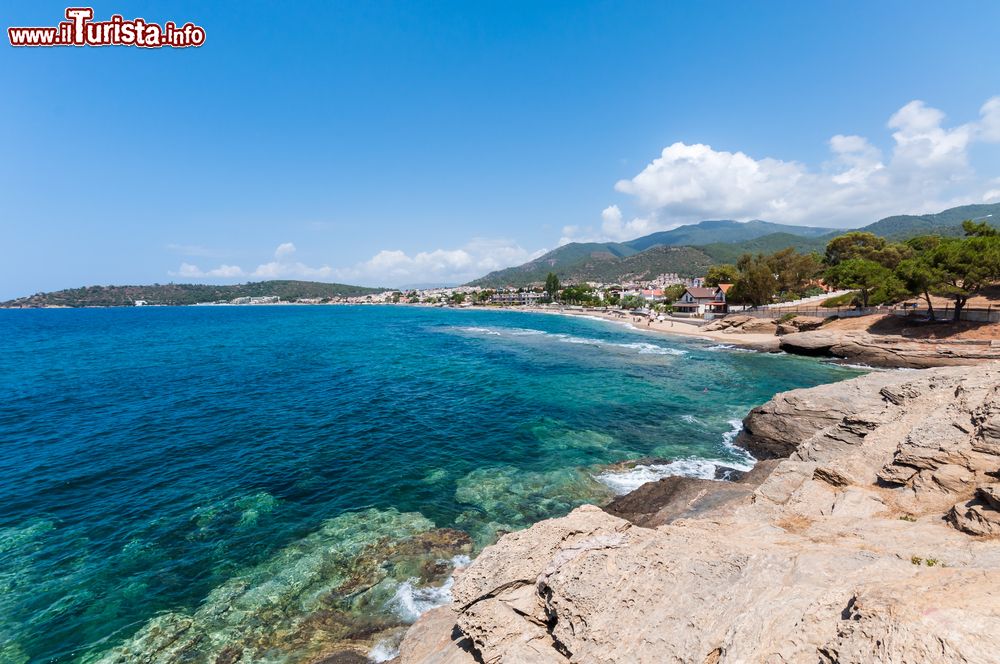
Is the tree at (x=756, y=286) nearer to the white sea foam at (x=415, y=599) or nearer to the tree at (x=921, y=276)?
the tree at (x=921, y=276)

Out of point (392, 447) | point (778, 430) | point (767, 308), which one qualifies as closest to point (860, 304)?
point (767, 308)

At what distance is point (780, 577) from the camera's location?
6.36 meters

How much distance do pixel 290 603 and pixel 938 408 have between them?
979 inches

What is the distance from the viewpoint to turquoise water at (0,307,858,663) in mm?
11227

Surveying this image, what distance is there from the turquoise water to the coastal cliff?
451cm

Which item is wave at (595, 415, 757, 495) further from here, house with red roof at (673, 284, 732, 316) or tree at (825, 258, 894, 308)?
house with red roof at (673, 284, 732, 316)

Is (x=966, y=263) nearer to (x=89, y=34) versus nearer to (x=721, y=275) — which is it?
(x=89, y=34)

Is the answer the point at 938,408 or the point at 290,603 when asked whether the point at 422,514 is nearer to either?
the point at 290,603

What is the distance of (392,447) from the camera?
22641mm

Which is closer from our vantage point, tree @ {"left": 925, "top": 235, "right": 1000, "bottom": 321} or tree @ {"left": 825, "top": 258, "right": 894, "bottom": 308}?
tree @ {"left": 925, "top": 235, "right": 1000, "bottom": 321}

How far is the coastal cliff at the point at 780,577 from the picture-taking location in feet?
15.0

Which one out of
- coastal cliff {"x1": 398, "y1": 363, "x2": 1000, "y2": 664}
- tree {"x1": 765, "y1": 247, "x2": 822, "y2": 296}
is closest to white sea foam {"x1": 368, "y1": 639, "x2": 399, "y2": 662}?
coastal cliff {"x1": 398, "y1": 363, "x2": 1000, "y2": 664}

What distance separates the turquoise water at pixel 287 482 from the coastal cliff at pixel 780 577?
14.8 feet

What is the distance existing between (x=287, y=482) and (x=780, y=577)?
19.3 m
